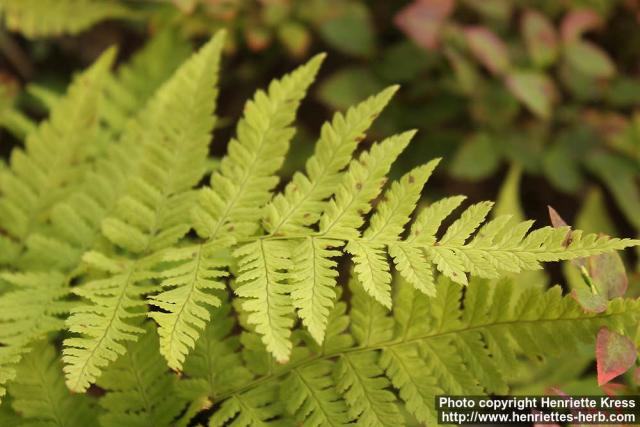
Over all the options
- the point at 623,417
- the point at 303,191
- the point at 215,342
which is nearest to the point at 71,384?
the point at 215,342

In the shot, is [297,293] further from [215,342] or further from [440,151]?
[440,151]

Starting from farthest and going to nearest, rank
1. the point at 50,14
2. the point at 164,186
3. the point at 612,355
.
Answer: the point at 50,14 < the point at 164,186 < the point at 612,355

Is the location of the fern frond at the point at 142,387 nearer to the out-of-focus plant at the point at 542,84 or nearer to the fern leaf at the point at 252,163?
the fern leaf at the point at 252,163

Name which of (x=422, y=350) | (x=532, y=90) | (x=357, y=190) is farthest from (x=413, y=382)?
(x=532, y=90)

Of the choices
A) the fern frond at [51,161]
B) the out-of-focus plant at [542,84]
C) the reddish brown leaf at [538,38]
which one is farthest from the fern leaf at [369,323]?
the reddish brown leaf at [538,38]

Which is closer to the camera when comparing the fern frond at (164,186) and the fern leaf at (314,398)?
the fern leaf at (314,398)

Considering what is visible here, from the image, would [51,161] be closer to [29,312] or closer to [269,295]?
[29,312]
